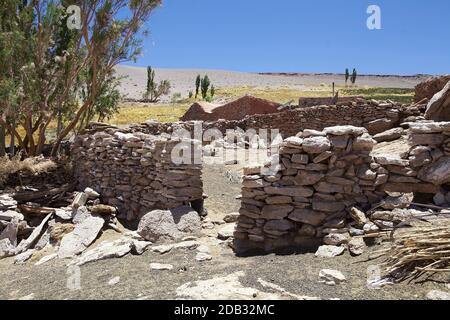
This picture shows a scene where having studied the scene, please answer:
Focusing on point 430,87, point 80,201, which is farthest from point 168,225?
point 430,87

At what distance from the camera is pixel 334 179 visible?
5711 millimetres

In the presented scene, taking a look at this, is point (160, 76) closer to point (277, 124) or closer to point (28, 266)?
point (277, 124)

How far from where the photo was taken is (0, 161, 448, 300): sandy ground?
418 centimetres

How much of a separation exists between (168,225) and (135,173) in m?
2.28

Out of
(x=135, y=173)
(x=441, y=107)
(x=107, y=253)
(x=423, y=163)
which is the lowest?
(x=107, y=253)

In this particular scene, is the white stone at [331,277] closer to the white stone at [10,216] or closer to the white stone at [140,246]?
the white stone at [140,246]

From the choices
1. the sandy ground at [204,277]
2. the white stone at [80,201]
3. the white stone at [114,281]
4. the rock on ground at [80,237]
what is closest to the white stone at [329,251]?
the sandy ground at [204,277]

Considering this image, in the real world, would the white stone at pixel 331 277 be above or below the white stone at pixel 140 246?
above

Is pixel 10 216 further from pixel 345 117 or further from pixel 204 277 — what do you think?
pixel 345 117

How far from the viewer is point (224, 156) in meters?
13.8

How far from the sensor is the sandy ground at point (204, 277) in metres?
4.18

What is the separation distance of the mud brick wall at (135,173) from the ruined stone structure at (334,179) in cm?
203

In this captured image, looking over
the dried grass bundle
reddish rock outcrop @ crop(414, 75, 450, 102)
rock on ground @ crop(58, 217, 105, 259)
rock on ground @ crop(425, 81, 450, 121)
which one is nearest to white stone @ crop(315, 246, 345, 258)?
the dried grass bundle
